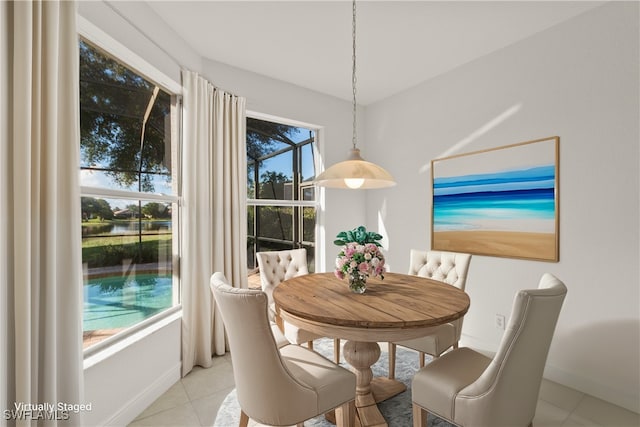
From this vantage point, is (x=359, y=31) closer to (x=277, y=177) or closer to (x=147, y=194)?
(x=277, y=177)

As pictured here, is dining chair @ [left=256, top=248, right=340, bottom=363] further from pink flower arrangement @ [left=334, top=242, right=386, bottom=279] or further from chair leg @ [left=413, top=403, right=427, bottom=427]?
chair leg @ [left=413, top=403, right=427, bottom=427]

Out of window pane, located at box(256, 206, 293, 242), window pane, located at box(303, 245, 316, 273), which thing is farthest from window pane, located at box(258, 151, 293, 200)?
window pane, located at box(303, 245, 316, 273)

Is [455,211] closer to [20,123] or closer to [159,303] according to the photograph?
[159,303]

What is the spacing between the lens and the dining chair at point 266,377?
4.35 feet

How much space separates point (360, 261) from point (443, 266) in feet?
3.76

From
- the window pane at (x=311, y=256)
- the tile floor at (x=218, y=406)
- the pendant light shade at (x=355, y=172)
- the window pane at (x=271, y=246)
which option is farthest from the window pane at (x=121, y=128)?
the window pane at (x=311, y=256)

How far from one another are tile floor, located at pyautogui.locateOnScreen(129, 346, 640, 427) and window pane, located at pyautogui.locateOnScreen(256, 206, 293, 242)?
5.11 ft

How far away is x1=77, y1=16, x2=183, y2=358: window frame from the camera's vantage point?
183 centimetres

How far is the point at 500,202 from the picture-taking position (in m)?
2.79

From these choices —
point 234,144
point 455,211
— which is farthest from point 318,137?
point 455,211

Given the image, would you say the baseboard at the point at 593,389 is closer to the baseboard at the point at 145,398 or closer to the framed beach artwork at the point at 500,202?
the framed beach artwork at the point at 500,202

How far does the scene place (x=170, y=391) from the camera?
7.63 feet

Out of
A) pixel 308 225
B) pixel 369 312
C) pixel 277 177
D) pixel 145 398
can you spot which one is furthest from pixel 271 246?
pixel 369 312

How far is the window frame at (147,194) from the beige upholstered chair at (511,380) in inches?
75.5
